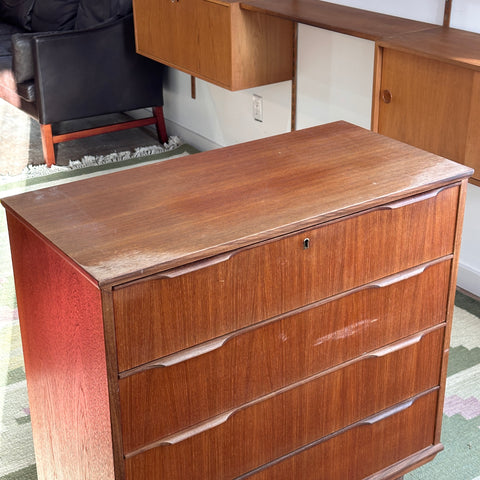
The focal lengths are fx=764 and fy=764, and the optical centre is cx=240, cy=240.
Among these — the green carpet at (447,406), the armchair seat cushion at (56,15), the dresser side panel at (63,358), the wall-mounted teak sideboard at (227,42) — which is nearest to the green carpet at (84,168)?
the wall-mounted teak sideboard at (227,42)

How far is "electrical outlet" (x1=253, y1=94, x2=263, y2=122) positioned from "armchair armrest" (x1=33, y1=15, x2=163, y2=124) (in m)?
0.80

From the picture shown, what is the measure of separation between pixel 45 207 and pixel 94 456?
1.75ft

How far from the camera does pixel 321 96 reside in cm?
348

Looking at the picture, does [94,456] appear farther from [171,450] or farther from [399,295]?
[399,295]

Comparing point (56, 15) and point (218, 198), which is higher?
point (218, 198)

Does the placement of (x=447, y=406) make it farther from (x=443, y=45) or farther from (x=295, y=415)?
(x=443, y=45)

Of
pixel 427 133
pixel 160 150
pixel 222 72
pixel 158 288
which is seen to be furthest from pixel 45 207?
pixel 160 150

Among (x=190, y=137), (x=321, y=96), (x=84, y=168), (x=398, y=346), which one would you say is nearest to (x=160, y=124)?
(x=190, y=137)

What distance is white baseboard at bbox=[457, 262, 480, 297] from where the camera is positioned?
3040 mm

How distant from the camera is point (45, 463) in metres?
1.88

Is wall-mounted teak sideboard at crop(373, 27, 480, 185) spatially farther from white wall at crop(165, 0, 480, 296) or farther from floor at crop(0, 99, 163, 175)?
floor at crop(0, 99, 163, 175)

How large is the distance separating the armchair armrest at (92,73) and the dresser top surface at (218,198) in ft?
8.36

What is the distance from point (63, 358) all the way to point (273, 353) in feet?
1.47

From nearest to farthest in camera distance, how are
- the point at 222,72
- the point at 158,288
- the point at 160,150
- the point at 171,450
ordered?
the point at 158,288 < the point at 171,450 < the point at 222,72 < the point at 160,150
